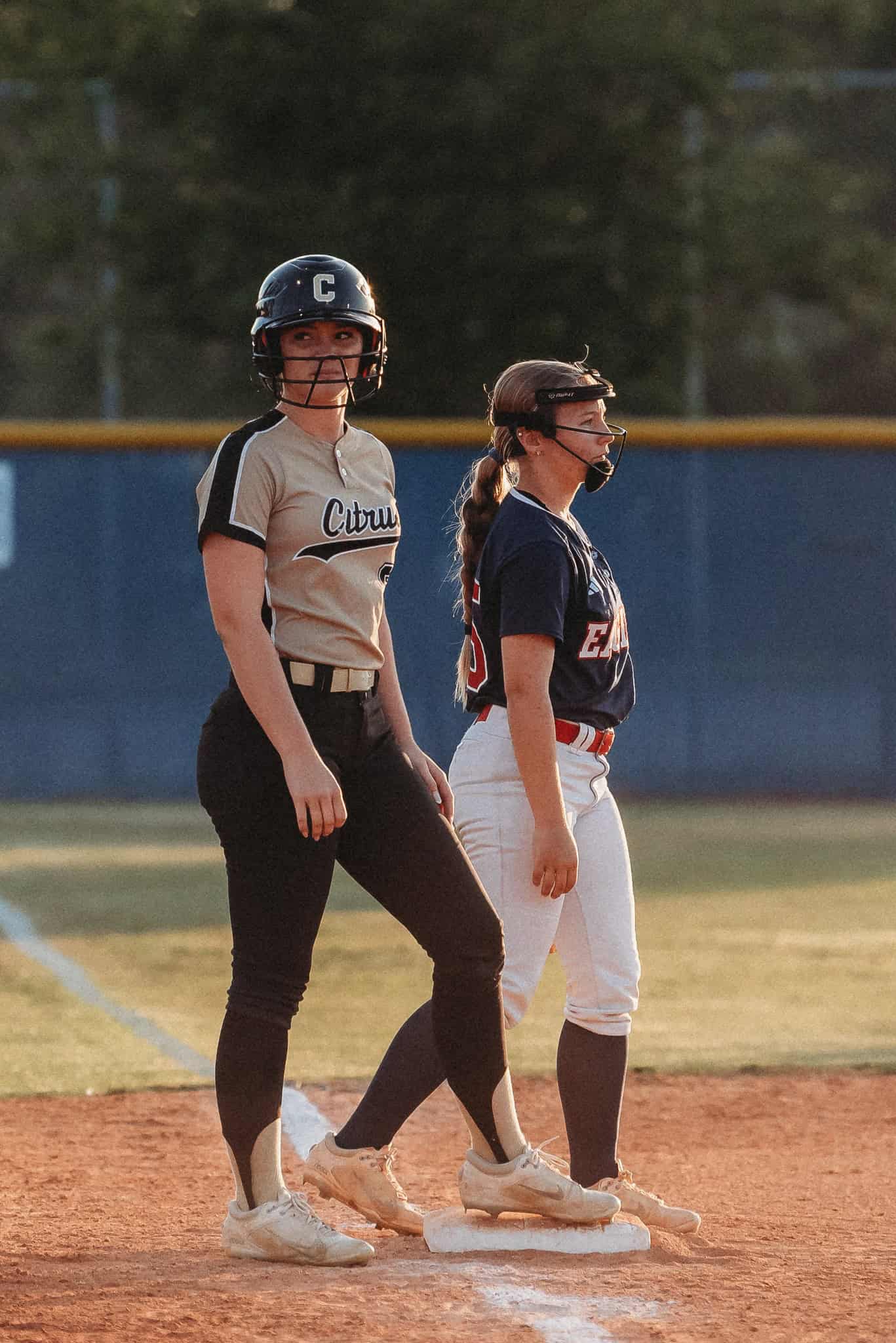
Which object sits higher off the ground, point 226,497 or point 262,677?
point 226,497

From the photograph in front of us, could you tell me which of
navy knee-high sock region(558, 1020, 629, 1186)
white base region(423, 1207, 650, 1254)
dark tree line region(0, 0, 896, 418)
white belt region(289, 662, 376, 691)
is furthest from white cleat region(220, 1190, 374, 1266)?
dark tree line region(0, 0, 896, 418)

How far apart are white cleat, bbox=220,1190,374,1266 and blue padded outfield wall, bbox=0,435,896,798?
33.6 ft

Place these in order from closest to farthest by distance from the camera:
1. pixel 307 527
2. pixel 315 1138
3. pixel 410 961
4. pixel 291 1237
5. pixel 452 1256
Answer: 1. pixel 307 527
2. pixel 291 1237
3. pixel 452 1256
4. pixel 315 1138
5. pixel 410 961

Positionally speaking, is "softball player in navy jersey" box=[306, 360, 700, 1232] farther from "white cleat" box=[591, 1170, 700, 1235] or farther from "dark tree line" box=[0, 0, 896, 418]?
"dark tree line" box=[0, 0, 896, 418]

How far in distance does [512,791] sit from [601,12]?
1890 centimetres

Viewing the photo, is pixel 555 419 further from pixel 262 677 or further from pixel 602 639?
pixel 262 677

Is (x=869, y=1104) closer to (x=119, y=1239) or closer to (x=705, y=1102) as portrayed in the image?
(x=705, y=1102)

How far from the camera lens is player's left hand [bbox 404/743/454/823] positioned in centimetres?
392

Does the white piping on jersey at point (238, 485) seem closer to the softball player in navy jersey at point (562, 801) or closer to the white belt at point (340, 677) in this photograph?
the white belt at point (340, 677)

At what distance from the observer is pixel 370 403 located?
21.0 metres

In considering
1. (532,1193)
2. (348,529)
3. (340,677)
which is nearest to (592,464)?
(348,529)

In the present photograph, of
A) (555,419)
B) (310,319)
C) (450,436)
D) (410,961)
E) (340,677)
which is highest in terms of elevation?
(450,436)

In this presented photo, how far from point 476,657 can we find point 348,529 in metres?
0.59

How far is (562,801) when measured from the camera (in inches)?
155
